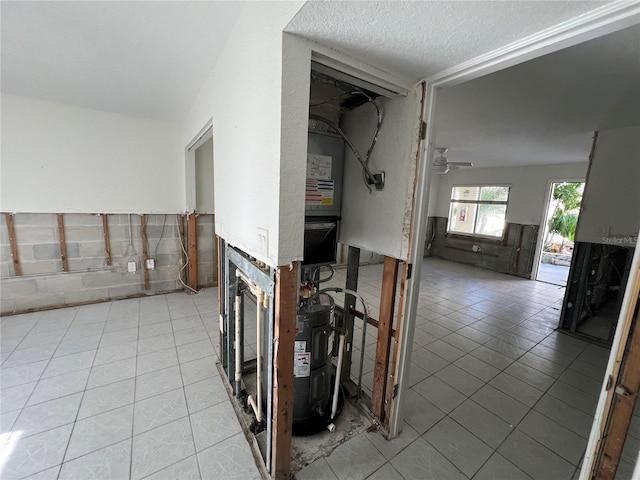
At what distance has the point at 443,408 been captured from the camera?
6.10ft

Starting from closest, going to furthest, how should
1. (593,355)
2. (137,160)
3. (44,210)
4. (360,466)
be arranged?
(360,466), (593,355), (44,210), (137,160)

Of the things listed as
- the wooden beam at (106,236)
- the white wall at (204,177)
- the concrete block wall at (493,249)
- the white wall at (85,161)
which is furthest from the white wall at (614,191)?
the wooden beam at (106,236)

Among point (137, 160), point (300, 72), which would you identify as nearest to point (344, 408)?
point (300, 72)

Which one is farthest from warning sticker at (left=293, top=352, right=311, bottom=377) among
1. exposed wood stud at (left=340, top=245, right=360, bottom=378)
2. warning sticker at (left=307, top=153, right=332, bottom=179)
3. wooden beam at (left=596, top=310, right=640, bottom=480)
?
wooden beam at (left=596, top=310, right=640, bottom=480)

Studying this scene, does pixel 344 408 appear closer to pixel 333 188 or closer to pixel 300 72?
pixel 333 188

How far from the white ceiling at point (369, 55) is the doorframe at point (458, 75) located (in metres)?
0.04

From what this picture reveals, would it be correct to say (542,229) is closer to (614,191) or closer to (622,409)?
(614,191)

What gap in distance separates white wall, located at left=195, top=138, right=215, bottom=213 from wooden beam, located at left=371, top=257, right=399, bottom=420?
127 inches

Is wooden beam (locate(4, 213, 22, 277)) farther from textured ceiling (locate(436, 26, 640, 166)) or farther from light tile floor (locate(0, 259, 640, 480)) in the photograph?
textured ceiling (locate(436, 26, 640, 166))

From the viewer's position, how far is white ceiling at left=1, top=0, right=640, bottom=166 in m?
0.85

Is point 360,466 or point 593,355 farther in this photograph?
point 593,355

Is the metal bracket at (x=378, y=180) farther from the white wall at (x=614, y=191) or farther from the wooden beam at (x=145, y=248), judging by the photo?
the wooden beam at (x=145, y=248)

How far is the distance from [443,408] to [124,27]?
321 centimetres

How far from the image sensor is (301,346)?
1501 millimetres
